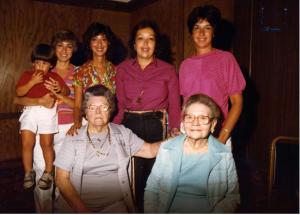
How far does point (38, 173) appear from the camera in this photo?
2.62 meters

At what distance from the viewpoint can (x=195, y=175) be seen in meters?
1.73

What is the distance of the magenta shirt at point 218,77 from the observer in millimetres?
2174

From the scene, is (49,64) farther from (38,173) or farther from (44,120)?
(38,173)

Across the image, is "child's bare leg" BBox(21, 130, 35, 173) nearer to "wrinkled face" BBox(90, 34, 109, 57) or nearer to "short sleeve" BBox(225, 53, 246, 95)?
"wrinkled face" BBox(90, 34, 109, 57)

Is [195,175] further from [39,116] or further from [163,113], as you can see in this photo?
[39,116]

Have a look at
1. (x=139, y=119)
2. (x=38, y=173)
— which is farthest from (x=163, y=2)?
(x=38, y=173)


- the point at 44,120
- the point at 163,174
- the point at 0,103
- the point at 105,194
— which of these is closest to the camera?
the point at 163,174

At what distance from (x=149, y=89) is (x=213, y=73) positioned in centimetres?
49

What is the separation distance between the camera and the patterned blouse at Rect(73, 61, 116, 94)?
251 cm

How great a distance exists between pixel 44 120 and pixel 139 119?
88cm

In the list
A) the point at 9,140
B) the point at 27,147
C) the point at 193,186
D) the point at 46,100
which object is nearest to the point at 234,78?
the point at 193,186

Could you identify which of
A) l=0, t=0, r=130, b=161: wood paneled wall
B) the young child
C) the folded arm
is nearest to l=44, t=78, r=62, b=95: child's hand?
the young child

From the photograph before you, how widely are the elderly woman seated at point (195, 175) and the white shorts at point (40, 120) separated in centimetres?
123

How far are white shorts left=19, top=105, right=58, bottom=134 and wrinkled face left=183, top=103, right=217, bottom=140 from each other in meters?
1.37
